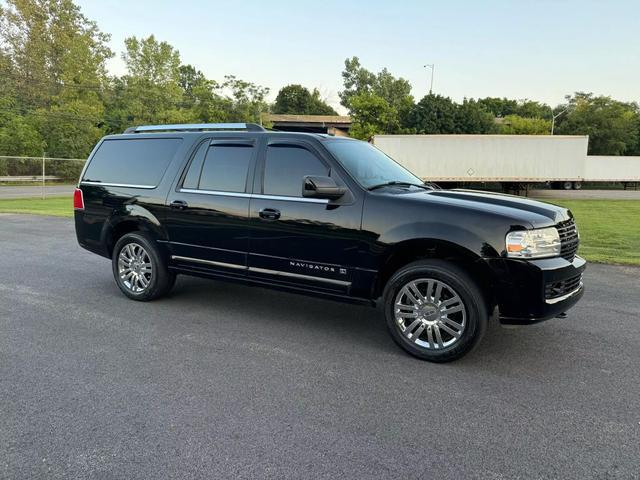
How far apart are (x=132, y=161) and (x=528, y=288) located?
4.68 metres

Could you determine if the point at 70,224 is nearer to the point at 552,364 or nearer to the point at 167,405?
the point at 167,405

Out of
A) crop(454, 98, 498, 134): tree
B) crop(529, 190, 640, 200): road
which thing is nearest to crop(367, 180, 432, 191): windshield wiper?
crop(529, 190, 640, 200): road

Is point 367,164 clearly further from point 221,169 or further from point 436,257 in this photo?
point 221,169

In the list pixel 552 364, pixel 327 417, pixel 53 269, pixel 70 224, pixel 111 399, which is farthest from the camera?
pixel 70 224

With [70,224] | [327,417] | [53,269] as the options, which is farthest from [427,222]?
[70,224]

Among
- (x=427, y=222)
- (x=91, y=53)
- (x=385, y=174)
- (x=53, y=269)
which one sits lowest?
(x=53, y=269)

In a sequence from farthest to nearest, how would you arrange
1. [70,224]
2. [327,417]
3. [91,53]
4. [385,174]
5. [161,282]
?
[91,53], [70,224], [161,282], [385,174], [327,417]

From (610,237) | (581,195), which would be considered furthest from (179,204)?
(581,195)

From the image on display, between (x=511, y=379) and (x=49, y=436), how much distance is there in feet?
10.6

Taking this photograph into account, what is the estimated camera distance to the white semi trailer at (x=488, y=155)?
2591cm

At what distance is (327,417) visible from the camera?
308 centimetres

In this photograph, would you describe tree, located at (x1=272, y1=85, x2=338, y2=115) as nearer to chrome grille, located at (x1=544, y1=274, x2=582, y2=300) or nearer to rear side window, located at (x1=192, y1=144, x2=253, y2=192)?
rear side window, located at (x1=192, y1=144, x2=253, y2=192)

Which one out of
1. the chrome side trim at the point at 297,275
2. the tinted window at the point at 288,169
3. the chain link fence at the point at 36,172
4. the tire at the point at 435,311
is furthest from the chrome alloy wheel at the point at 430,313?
the chain link fence at the point at 36,172

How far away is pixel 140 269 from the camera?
573cm
